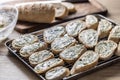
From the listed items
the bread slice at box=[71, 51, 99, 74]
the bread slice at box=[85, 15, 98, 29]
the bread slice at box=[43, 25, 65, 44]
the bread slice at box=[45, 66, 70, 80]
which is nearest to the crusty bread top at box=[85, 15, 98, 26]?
the bread slice at box=[85, 15, 98, 29]

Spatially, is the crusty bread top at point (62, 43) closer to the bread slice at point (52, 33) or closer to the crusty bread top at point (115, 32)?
the bread slice at point (52, 33)

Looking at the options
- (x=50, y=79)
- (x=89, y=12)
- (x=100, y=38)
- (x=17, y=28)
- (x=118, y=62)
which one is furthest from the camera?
(x=89, y=12)

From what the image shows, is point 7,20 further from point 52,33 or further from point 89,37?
point 89,37

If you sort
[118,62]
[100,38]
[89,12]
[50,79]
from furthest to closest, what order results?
[89,12] → [100,38] → [118,62] → [50,79]

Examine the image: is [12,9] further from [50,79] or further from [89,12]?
[50,79]

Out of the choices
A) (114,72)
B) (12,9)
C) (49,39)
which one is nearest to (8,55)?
(49,39)

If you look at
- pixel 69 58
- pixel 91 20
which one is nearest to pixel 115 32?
pixel 91 20

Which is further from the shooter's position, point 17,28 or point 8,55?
point 17,28
